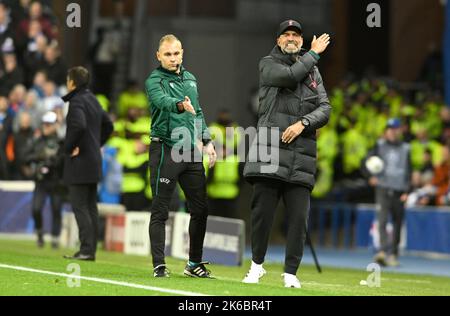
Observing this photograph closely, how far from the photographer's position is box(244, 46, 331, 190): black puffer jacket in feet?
40.9

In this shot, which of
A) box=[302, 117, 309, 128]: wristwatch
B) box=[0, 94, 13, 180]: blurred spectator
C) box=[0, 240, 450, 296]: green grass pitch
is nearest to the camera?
box=[0, 240, 450, 296]: green grass pitch

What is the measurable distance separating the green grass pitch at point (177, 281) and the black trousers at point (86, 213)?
0.46 meters

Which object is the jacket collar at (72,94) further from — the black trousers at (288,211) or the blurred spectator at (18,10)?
the blurred spectator at (18,10)

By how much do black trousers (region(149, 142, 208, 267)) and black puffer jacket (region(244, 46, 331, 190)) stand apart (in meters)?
0.77

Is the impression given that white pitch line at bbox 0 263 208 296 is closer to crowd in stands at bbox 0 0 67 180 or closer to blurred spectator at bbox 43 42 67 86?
crowd in stands at bbox 0 0 67 180

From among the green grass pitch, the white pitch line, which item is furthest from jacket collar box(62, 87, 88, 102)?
the white pitch line

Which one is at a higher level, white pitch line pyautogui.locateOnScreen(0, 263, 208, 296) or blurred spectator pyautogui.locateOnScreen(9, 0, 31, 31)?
blurred spectator pyautogui.locateOnScreen(9, 0, 31, 31)

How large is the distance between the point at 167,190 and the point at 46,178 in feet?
29.0

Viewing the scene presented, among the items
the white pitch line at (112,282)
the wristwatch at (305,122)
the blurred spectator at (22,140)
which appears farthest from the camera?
the blurred spectator at (22,140)

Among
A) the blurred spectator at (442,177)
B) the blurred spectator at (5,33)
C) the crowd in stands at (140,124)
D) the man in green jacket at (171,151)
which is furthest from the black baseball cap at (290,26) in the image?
the blurred spectator at (5,33)

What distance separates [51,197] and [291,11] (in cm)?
1322

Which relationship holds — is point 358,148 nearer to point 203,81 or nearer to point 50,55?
point 203,81

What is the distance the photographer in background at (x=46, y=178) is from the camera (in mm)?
21609

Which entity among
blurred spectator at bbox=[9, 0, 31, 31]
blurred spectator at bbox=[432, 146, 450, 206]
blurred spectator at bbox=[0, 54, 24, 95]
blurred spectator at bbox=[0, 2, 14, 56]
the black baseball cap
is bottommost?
blurred spectator at bbox=[432, 146, 450, 206]
